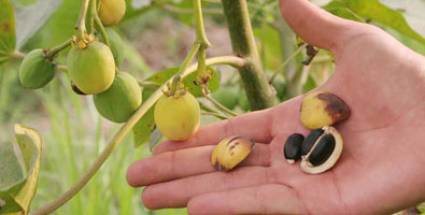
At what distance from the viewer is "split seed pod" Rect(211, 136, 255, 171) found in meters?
1.39

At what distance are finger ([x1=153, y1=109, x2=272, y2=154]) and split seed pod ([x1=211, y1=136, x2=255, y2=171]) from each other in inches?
2.0

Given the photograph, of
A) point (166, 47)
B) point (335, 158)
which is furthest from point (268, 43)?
point (166, 47)

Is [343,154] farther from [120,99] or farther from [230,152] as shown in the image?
[120,99]

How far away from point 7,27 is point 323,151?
22.5 inches

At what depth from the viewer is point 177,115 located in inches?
52.6

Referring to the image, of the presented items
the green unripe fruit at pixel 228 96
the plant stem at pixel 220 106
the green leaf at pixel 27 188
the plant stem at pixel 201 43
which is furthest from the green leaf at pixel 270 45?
the green leaf at pixel 27 188

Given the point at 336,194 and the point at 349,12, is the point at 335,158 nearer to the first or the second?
the point at 336,194

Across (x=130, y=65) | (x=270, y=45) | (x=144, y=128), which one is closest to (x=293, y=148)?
(x=144, y=128)

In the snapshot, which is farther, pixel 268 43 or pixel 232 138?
pixel 268 43

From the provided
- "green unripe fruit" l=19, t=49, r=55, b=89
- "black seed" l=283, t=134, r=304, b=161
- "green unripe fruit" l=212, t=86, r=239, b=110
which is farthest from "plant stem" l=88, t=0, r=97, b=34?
"green unripe fruit" l=212, t=86, r=239, b=110

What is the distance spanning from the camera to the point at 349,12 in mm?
1509

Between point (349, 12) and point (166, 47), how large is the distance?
2.73 m

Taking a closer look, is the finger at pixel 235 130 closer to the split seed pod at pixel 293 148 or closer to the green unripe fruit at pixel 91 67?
the split seed pod at pixel 293 148

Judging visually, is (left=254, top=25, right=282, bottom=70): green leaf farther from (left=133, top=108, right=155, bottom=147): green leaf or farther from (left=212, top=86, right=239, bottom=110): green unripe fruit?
(left=133, top=108, right=155, bottom=147): green leaf
